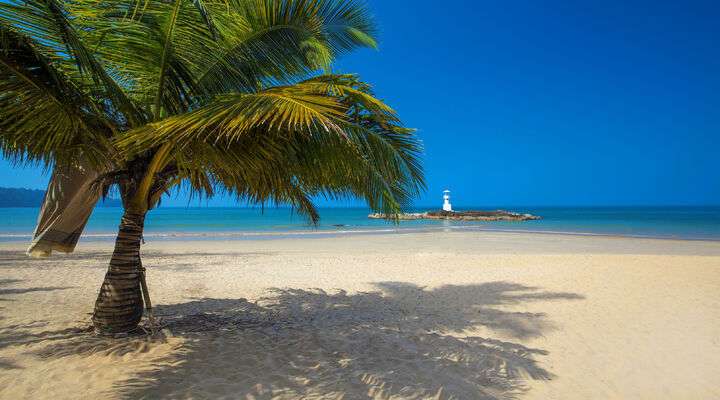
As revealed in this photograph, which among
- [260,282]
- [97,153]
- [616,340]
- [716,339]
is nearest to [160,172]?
[97,153]

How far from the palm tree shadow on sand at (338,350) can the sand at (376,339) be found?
0.8 inches

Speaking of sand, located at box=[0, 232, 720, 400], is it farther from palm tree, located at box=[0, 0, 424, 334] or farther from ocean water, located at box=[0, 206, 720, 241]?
ocean water, located at box=[0, 206, 720, 241]

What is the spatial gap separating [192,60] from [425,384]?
4031mm

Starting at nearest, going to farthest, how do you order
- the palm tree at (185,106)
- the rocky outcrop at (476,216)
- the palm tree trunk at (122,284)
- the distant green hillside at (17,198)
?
the palm tree at (185,106) → the palm tree trunk at (122,284) → the rocky outcrop at (476,216) → the distant green hillside at (17,198)

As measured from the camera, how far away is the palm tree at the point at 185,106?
3154 mm

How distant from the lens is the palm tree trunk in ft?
14.3

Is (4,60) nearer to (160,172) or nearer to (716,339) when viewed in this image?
(160,172)

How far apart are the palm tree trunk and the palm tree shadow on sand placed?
0.71ft

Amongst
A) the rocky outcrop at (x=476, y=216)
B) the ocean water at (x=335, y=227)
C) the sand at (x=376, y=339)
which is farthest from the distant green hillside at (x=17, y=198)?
the sand at (x=376, y=339)

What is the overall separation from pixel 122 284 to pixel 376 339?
3010 millimetres

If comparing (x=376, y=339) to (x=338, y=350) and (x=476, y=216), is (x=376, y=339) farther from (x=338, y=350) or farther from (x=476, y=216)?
(x=476, y=216)

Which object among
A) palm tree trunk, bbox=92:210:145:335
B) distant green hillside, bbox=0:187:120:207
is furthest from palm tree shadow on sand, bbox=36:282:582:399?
distant green hillside, bbox=0:187:120:207

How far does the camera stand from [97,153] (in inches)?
157

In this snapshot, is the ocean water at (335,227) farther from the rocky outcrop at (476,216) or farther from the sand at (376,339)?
the rocky outcrop at (476,216)
